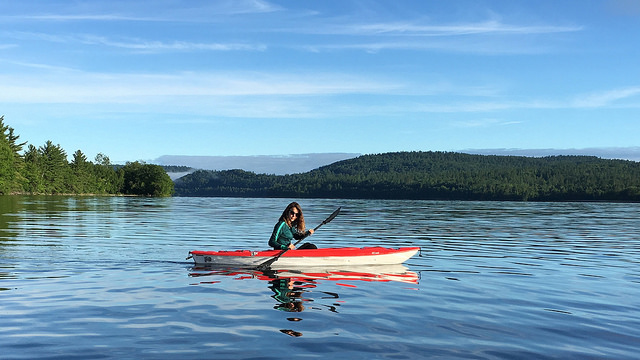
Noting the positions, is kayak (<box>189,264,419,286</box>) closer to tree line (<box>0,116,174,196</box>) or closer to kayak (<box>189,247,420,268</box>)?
kayak (<box>189,247,420,268</box>)

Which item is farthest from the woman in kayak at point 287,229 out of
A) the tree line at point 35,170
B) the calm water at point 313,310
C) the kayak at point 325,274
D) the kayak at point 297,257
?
the tree line at point 35,170

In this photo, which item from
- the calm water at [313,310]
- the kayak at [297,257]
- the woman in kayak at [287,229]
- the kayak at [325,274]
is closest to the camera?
the calm water at [313,310]

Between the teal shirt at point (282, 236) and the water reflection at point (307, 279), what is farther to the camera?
the teal shirt at point (282, 236)

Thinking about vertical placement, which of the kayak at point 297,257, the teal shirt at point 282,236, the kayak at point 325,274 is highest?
the teal shirt at point 282,236

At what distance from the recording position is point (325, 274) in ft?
62.5

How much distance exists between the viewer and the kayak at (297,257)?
19734mm

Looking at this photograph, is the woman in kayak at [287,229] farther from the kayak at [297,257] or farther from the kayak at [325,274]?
the kayak at [325,274]

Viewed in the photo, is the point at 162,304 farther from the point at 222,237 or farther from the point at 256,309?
the point at 222,237

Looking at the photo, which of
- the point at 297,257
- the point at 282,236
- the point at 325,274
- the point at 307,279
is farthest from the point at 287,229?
the point at 307,279

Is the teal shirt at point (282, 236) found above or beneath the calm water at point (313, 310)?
above

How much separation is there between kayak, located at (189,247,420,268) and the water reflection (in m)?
0.21

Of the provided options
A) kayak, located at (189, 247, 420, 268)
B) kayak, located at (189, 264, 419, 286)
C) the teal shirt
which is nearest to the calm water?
kayak, located at (189, 264, 419, 286)

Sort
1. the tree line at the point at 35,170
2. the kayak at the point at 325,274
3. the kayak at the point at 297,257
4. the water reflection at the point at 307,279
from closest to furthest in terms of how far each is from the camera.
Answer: the water reflection at the point at 307,279, the kayak at the point at 325,274, the kayak at the point at 297,257, the tree line at the point at 35,170

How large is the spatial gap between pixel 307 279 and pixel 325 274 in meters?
1.20
